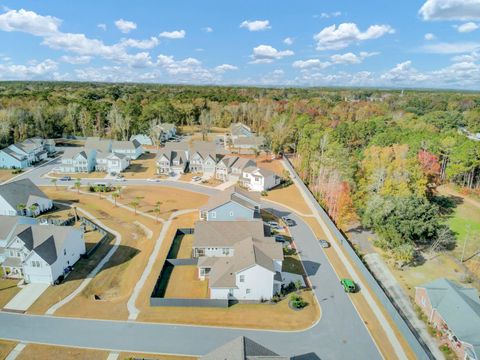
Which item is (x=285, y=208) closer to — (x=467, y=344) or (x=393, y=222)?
(x=393, y=222)

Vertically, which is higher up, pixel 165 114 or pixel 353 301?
pixel 165 114

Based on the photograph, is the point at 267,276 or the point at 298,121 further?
the point at 298,121

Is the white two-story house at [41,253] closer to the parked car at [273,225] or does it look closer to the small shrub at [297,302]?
the small shrub at [297,302]

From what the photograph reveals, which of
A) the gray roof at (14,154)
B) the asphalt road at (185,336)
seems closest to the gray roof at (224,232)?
the asphalt road at (185,336)

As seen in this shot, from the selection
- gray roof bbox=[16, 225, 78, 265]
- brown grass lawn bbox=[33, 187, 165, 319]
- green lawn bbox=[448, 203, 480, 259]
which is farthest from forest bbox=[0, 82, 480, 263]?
gray roof bbox=[16, 225, 78, 265]

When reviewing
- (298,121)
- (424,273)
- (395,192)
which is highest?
(298,121)

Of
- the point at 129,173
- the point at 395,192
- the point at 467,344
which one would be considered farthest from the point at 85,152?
the point at 467,344
